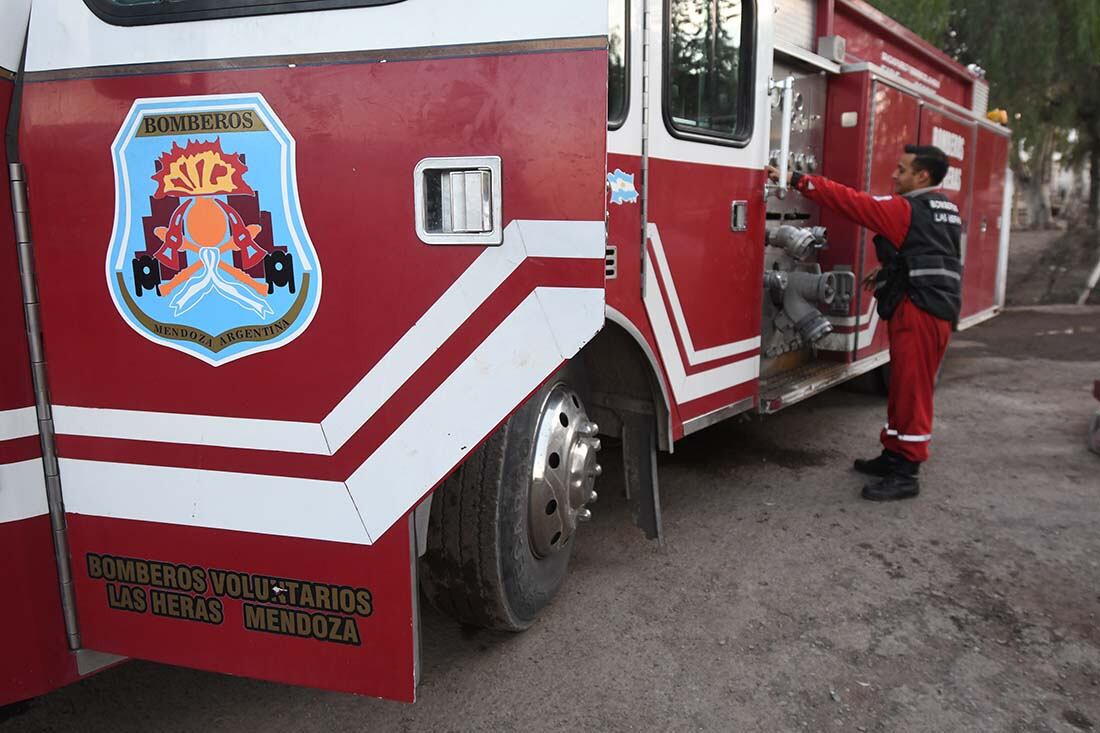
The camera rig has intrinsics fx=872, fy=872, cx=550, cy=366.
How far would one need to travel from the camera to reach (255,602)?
2135 millimetres

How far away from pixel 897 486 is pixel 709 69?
2338mm

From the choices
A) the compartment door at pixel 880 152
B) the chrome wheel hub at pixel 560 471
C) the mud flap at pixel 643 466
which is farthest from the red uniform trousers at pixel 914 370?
the chrome wheel hub at pixel 560 471

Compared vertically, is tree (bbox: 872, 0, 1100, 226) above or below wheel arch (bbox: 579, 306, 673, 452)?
above

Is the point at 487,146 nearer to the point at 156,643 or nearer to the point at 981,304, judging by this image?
the point at 156,643

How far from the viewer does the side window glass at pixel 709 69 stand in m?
3.26

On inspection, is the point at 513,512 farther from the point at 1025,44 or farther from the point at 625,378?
the point at 1025,44

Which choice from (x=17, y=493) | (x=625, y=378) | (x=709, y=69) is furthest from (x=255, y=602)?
(x=709, y=69)

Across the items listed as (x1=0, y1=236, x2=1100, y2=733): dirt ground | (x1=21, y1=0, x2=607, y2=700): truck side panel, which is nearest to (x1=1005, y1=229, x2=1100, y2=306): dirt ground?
(x1=0, y1=236, x2=1100, y2=733): dirt ground

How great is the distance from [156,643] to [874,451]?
436 centimetres

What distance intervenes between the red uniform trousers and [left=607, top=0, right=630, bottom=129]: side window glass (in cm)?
226

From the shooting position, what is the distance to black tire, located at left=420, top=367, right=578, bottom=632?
107 inches

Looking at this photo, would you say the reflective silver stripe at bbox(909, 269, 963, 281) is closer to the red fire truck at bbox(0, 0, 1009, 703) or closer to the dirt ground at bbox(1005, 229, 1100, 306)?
the red fire truck at bbox(0, 0, 1009, 703)

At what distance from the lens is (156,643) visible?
7.21 feet

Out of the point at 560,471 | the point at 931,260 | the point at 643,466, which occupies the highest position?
the point at 931,260
